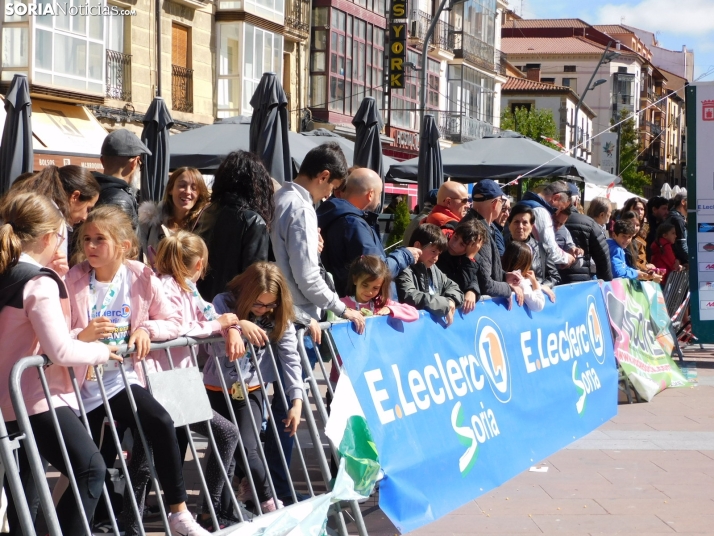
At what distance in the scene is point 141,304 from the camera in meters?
4.41

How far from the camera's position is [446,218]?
7621mm

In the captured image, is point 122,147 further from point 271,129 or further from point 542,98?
point 542,98

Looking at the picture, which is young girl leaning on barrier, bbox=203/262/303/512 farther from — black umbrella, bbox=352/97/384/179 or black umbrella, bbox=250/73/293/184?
black umbrella, bbox=352/97/384/179

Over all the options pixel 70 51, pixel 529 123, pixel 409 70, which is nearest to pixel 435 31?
pixel 409 70

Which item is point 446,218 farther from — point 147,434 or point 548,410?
point 147,434

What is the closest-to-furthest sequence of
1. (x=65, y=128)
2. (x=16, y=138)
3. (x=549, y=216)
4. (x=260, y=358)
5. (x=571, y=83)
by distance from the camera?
(x=260, y=358)
(x=549, y=216)
(x=16, y=138)
(x=65, y=128)
(x=571, y=83)

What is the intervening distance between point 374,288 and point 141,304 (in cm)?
162

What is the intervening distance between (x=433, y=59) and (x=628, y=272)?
125 feet

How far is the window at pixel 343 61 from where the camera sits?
34875 mm

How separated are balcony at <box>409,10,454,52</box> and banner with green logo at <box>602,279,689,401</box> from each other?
114ft

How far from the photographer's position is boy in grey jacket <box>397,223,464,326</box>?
6176mm

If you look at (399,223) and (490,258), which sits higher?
(399,223)

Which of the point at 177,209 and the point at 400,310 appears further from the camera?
the point at 177,209

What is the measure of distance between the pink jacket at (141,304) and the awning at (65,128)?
16.7 meters
